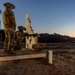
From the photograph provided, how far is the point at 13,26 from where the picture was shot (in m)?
8.28

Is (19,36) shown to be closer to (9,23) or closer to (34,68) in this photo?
(9,23)

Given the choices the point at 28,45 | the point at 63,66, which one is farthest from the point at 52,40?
the point at 63,66

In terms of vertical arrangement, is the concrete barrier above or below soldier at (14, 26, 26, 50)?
below

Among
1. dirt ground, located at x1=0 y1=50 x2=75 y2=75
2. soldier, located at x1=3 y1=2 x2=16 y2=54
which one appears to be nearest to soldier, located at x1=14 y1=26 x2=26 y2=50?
soldier, located at x1=3 y1=2 x2=16 y2=54

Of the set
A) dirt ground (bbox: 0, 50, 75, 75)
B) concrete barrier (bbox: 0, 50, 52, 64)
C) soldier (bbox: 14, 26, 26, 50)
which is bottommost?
dirt ground (bbox: 0, 50, 75, 75)

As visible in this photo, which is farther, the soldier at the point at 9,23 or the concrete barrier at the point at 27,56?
the soldier at the point at 9,23

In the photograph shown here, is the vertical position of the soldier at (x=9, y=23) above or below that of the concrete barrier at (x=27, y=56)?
above

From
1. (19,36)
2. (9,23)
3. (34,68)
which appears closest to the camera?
(34,68)

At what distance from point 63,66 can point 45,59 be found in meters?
0.83

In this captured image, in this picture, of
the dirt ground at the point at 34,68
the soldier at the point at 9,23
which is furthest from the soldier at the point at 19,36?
the dirt ground at the point at 34,68

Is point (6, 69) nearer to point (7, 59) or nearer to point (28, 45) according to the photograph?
point (7, 59)

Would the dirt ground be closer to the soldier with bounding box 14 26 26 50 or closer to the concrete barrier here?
the concrete barrier

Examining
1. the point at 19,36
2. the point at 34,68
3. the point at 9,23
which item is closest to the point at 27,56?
the point at 34,68

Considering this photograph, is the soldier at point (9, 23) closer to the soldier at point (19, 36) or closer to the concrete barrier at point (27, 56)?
the concrete barrier at point (27, 56)
